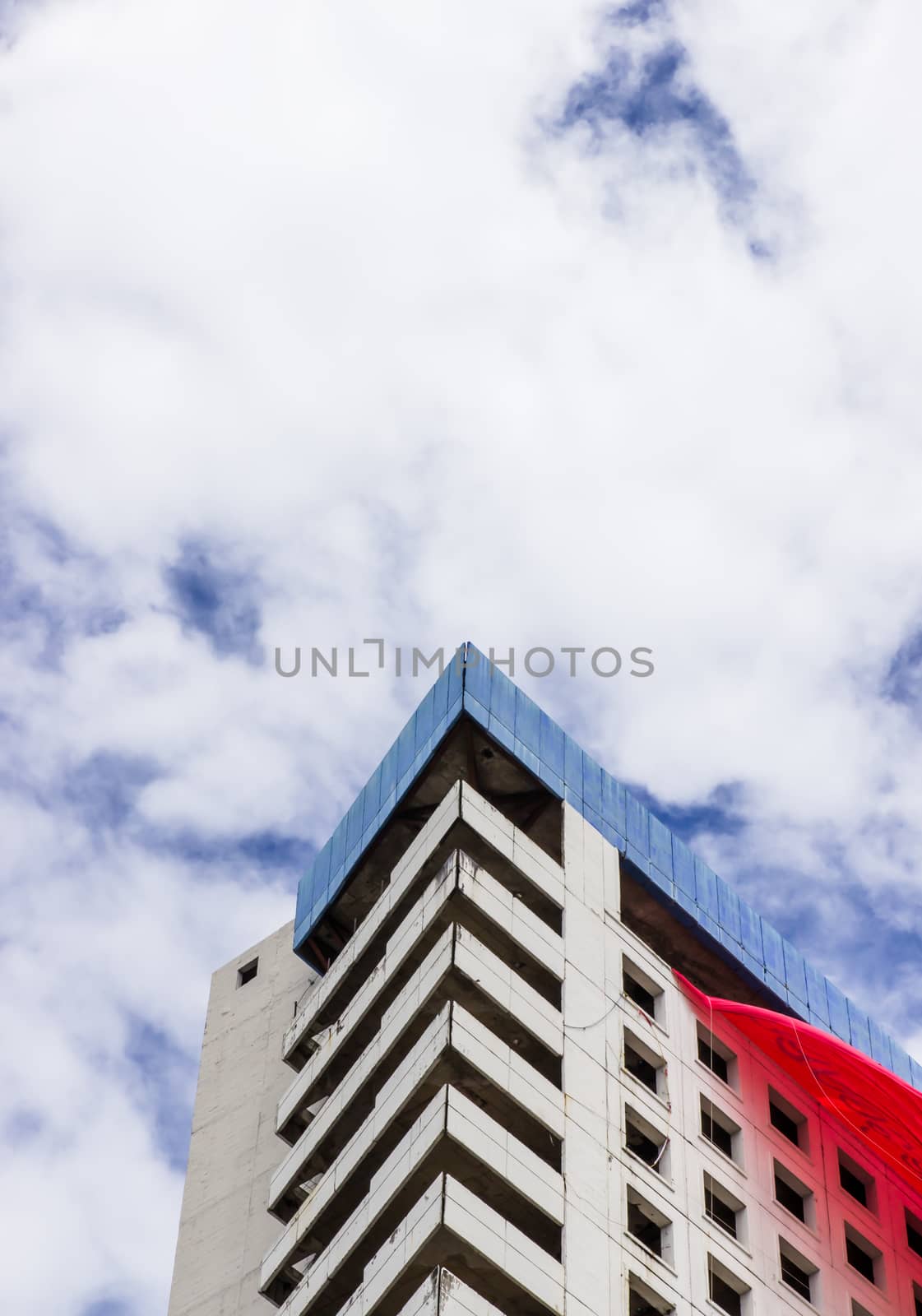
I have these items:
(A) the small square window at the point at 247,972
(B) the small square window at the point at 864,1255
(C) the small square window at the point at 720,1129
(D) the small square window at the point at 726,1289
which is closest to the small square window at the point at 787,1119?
(C) the small square window at the point at 720,1129

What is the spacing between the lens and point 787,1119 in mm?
65188

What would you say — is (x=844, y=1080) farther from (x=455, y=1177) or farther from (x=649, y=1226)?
(x=455, y=1177)

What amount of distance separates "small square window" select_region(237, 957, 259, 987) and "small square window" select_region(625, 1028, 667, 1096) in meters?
18.9

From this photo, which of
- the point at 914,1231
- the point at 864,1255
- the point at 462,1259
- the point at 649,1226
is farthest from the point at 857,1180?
the point at 462,1259

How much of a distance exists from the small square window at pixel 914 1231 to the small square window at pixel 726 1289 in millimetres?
10059

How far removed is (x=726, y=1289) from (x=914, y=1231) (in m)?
11.0

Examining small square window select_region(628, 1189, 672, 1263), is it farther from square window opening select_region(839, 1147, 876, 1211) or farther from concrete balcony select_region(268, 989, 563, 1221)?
square window opening select_region(839, 1147, 876, 1211)

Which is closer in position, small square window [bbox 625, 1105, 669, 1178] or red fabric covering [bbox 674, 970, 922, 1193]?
small square window [bbox 625, 1105, 669, 1178]

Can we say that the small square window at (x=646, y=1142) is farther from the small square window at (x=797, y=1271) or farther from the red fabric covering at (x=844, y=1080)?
the red fabric covering at (x=844, y=1080)

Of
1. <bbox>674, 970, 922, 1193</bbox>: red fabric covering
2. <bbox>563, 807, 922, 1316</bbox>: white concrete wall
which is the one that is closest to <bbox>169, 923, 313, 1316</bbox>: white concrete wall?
<bbox>563, 807, 922, 1316</bbox>: white concrete wall

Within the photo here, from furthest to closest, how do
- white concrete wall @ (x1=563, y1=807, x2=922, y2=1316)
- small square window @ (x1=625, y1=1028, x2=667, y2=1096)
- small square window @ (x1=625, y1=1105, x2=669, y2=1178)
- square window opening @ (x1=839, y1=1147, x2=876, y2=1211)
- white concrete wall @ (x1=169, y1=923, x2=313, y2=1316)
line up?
white concrete wall @ (x1=169, y1=923, x2=313, y2=1316) → square window opening @ (x1=839, y1=1147, x2=876, y2=1211) → small square window @ (x1=625, y1=1028, x2=667, y2=1096) → small square window @ (x1=625, y1=1105, x2=669, y2=1178) → white concrete wall @ (x1=563, y1=807, x2=922, y2=1316)

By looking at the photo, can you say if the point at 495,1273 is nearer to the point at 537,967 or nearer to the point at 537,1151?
the point at 537,1151

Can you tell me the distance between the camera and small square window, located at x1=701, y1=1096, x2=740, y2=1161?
61375 millimetres

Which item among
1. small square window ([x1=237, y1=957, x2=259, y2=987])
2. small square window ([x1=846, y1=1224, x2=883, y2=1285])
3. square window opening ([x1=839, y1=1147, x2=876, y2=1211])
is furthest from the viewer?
small square window ([x1=237, y1=957, x2=259, y2=987])
